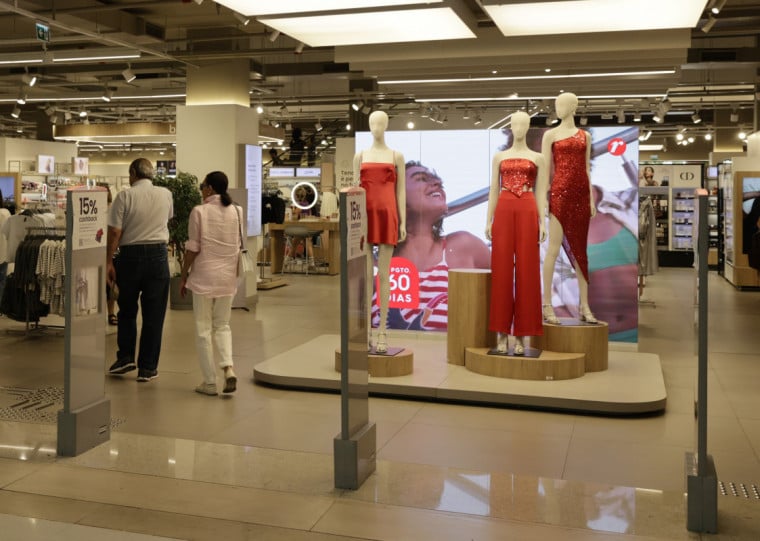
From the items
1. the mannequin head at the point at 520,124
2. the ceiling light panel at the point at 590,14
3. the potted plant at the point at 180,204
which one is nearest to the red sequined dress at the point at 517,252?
the mannequin head at the point at 520,124

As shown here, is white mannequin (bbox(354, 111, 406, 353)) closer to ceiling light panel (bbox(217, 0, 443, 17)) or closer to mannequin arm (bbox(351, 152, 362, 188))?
mannequin arm (bbox(351, 152, 362, 188))

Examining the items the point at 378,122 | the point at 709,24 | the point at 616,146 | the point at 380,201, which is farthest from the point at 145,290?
the point at 709,24

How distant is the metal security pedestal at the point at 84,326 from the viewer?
14.0ft

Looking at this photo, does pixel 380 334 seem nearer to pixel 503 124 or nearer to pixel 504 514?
pixel 504 514

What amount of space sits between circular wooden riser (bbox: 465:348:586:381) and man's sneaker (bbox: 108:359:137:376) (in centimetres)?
257

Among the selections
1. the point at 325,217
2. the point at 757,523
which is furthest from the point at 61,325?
the point at 325,217

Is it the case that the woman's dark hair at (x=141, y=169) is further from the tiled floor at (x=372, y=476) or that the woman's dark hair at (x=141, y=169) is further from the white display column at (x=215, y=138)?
the white display column at (x=215, y=138)

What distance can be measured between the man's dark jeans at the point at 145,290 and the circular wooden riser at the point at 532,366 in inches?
92.1

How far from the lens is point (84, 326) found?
4.40m

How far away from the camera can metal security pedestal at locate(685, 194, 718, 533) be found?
3.29 metres

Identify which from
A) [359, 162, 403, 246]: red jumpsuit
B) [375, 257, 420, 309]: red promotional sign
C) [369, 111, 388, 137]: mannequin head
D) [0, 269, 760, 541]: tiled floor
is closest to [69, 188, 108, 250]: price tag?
[0, 269, 760, 541]: tiled floor

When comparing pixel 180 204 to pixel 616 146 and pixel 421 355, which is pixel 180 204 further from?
pixel 616 146

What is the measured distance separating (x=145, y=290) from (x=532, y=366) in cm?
281

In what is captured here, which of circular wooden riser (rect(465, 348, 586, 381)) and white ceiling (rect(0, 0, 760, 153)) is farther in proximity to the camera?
white ceiling (rect(0, 0, 760, 153))
